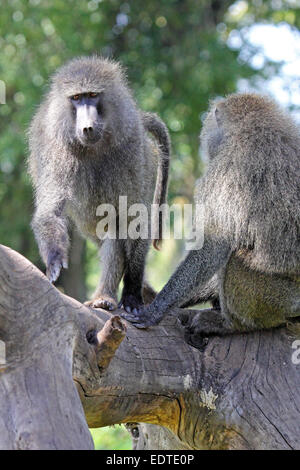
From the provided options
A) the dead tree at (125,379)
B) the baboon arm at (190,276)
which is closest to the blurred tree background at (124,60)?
the baboon arm at (190,276)

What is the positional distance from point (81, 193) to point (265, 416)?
6.23 ft

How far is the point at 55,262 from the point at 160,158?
1.65 metres

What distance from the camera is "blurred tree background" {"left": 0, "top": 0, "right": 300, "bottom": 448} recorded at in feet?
30.8

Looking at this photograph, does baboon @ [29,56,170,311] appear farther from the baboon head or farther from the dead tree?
the dead tree

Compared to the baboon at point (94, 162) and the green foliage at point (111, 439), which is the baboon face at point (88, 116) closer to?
the baboon at point (94, 162)

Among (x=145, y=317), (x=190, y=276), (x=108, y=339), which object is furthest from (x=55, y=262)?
(x=108, y=339)

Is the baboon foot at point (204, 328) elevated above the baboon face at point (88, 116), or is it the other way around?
the baboon face at point (88, 116)

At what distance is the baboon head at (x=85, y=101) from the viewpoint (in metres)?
4.30

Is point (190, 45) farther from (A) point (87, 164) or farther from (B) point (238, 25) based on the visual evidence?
(A) point (87, 164)

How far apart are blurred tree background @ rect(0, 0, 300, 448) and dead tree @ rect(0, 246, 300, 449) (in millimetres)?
5473

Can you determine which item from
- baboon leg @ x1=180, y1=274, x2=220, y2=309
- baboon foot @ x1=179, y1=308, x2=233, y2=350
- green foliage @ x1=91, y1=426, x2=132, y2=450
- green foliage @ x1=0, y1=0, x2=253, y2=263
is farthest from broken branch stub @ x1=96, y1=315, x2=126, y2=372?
green foliage @ x1=0, y1=0, x2=253, y2=263

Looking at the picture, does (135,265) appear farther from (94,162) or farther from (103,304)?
(94,162)

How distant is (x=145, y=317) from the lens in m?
3.96
